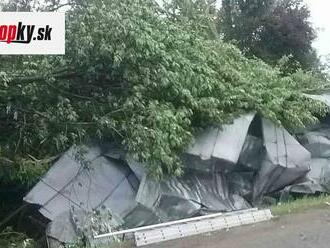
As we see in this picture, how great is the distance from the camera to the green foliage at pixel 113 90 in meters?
6.21

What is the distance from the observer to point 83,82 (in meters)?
6.72

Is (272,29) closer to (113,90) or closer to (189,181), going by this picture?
(189,181)

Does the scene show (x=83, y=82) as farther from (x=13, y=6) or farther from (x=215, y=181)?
(x=215, y=181)

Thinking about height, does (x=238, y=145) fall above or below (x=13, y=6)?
below

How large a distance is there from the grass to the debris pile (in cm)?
40

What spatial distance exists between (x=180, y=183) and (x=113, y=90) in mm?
1657


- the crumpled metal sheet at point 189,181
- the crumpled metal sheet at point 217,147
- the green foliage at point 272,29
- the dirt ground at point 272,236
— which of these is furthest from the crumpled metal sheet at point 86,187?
the green foliage at point 272,29

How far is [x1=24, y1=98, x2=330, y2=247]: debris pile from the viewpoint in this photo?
6.46 meters

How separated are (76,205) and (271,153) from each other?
326 centimetres

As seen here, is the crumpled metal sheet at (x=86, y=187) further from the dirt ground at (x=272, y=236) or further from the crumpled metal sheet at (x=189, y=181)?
the dirt ground at (x=272, y=236)

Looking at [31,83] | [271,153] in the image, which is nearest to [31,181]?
[31,83]

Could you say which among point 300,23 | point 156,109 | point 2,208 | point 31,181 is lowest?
point 2,208

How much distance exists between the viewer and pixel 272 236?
19.4 ft

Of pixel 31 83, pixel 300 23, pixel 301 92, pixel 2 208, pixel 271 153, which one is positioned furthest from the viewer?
pixel 300 23
